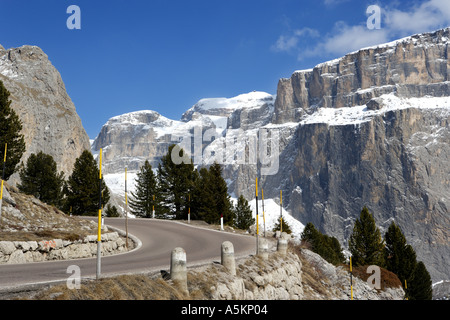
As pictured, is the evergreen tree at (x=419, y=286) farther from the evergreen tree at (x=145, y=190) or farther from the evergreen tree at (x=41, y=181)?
the evergreen tree at (x=41, y=181)

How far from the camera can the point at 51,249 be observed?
17375 mm

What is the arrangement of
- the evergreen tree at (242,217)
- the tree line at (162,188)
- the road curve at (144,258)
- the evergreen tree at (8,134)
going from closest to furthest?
1. the road curve at (144,258)
2. the evergreen tree at (8,134)
3. the tree line at (162,188)
4. the evergreen tree at (242,217)

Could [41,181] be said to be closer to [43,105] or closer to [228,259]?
[228,259]

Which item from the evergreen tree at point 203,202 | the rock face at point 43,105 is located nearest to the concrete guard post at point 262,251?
the evergreen tree at point 203,202

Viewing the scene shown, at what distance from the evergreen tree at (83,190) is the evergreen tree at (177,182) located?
9.02m

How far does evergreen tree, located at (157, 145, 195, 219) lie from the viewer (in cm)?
5203

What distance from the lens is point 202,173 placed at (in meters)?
56.8

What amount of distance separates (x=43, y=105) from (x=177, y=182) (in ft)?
449

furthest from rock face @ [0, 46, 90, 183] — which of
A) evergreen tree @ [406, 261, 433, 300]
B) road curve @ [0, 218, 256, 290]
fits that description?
road curve @ [0, 218, 256, 290]

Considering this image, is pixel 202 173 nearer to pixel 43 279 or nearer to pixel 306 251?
pixel 306 251

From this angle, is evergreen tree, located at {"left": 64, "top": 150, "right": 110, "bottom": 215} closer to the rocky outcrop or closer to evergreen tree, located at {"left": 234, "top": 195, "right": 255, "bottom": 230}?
evergreen tree, located at {"left": 234, "top": 195, "right": 255, "bottom": 230}

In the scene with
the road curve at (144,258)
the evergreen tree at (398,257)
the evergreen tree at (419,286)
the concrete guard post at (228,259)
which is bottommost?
the evergreen tree at (419,286)

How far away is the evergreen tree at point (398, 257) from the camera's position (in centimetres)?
5391
